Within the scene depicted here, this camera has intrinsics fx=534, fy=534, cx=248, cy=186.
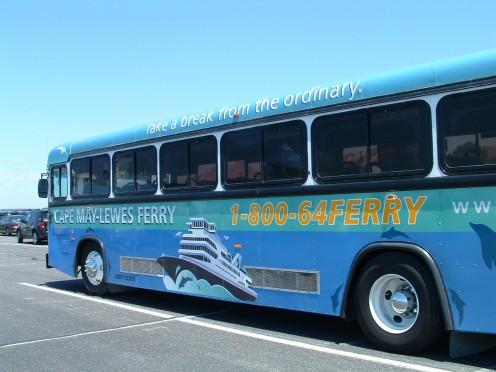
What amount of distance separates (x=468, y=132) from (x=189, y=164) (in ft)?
14.3

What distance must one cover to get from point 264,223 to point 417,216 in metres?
2.22

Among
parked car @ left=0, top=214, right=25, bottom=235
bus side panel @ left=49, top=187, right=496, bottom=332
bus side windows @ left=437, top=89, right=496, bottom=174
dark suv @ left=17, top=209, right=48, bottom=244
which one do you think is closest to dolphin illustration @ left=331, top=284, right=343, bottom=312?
bus side panel @ left=49, top=187, right=496, bottom=332

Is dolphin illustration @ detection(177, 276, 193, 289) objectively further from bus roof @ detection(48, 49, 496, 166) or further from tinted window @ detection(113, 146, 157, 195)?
bus roof @ detection(48, 49, 496, 166)

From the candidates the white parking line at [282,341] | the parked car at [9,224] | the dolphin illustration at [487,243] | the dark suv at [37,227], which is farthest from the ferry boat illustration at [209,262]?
the parked car at [9,224]

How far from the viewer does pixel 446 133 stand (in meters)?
5.54

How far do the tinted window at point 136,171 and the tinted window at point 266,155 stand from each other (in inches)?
72.2

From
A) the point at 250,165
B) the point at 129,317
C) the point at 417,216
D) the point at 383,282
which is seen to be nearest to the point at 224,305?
the point at 129,317

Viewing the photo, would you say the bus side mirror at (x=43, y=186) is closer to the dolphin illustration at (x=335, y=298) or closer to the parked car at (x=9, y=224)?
the dolphin illustration at (x=335, y=298)

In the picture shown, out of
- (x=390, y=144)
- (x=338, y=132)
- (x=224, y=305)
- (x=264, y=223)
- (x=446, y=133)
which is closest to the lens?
(x=446, y=133)

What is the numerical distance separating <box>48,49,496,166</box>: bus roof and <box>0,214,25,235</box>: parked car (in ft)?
103

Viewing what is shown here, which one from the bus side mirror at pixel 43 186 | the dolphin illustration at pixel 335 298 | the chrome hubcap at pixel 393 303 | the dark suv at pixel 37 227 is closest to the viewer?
the chrome hubcap at pixel 393 303

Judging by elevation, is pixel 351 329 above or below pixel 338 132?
below

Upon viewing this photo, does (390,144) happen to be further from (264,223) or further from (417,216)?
(264,223)

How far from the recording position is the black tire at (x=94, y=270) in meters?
10.5
